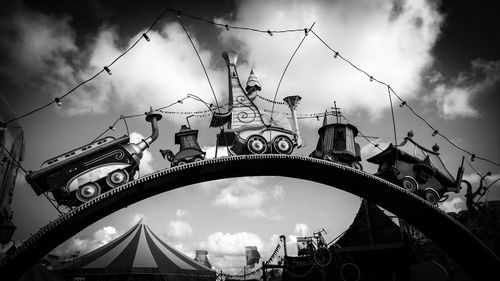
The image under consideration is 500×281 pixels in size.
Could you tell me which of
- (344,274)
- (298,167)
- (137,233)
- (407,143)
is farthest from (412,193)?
(137,233)

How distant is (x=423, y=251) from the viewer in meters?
11.0

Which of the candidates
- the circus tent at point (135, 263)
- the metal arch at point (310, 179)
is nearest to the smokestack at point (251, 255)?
the circus tent at point (135, 263)

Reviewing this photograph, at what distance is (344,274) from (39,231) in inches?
359

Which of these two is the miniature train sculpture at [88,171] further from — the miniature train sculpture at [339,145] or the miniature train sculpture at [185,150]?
the miniature train sculpture at [339,145]

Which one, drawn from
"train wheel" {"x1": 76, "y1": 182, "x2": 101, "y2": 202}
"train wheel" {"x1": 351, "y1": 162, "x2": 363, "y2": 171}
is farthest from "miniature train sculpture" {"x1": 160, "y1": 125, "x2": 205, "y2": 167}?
"train wheel" {"x1": 351, "y1": 162, "x2": 363, "y2": 171}

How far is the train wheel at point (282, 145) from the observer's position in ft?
26.7

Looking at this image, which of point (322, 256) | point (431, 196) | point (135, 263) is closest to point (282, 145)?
point (322, 256)

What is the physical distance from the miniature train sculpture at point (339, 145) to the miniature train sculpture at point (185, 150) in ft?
11.5

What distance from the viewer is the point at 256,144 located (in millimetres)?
7992

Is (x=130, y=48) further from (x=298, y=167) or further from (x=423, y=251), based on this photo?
(x=423, y=251)

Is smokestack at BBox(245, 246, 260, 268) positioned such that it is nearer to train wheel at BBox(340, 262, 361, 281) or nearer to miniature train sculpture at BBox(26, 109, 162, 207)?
train wheel at BBox(340, 262, 361, 281)

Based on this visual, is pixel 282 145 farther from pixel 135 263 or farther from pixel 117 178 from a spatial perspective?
pixel 135 263

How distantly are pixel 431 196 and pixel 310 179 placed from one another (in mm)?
3511

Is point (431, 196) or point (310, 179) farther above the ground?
point (310, 179)
